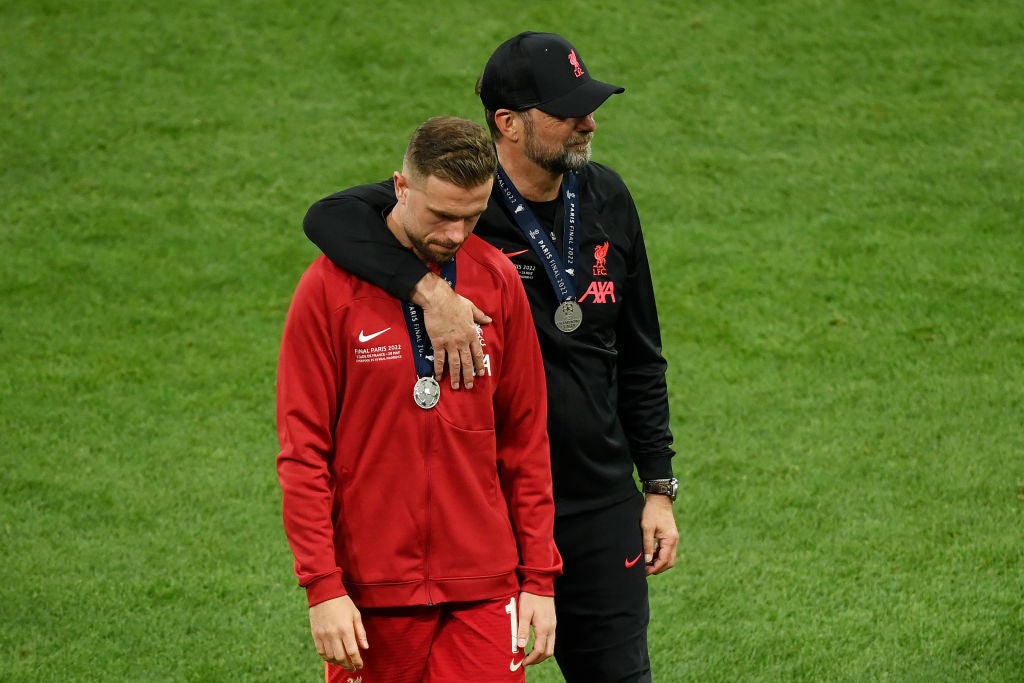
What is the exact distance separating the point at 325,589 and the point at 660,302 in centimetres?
558

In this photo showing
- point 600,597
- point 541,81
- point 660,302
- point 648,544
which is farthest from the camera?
point 660,302

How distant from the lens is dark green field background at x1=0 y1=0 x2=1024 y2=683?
17.0 ft

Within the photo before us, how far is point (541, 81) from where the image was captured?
324cm

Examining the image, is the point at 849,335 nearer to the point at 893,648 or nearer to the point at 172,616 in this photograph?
the point at 893,648

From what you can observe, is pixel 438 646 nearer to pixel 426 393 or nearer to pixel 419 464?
pixel 419 464

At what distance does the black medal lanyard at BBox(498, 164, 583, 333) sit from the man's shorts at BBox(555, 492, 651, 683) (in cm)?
53

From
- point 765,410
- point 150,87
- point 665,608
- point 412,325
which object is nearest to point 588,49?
point 150,87

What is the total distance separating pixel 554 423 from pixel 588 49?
7716mm

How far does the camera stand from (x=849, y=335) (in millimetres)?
7668

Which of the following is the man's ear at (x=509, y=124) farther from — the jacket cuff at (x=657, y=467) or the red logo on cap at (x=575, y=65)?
the jacket cuff at (x=657, y=467)

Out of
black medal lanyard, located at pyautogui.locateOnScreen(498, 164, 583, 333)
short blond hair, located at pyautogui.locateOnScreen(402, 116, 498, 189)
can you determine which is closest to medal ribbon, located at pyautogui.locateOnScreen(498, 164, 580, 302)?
black medal lanyard, located at pyautogui.locateOnScreen(498, 164, 583, 333)

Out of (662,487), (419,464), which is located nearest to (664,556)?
(662,487)

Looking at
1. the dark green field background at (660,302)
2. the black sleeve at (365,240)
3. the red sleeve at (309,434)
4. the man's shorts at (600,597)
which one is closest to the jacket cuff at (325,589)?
the red sleeve at (309,434)

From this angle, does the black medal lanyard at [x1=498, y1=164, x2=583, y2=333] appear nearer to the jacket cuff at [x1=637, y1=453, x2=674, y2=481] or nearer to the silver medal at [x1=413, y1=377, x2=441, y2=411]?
the jacket cuff at [x1=637, y1=453, x2=674, y2=481]
